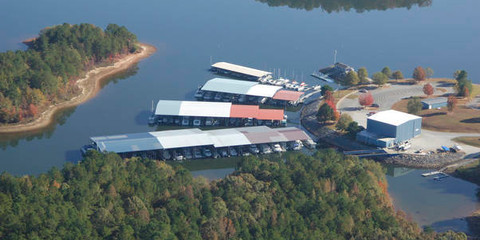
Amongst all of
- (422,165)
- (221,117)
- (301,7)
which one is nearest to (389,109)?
(422,165)

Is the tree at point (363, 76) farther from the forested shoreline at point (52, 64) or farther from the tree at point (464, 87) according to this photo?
the forested shoreline at point (52, 64)

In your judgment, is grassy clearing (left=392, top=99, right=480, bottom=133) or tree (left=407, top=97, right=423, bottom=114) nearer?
grassy clearing (left=392, top=99, right=480, bottom=133)

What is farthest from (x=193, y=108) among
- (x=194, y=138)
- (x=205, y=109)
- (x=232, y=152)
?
(x=232, y=152)

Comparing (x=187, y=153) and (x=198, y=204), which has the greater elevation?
(x=187, y=153)

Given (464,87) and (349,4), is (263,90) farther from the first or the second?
(349,4)

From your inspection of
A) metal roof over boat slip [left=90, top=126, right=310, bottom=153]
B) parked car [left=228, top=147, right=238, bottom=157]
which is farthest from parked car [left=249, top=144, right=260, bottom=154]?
parked car [left=228, top=147, right=238, bottom=157]

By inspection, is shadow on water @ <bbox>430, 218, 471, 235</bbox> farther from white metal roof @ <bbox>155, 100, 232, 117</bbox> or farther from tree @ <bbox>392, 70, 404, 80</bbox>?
tree @ <bbox>392, 70, 404, 80</bbox>
